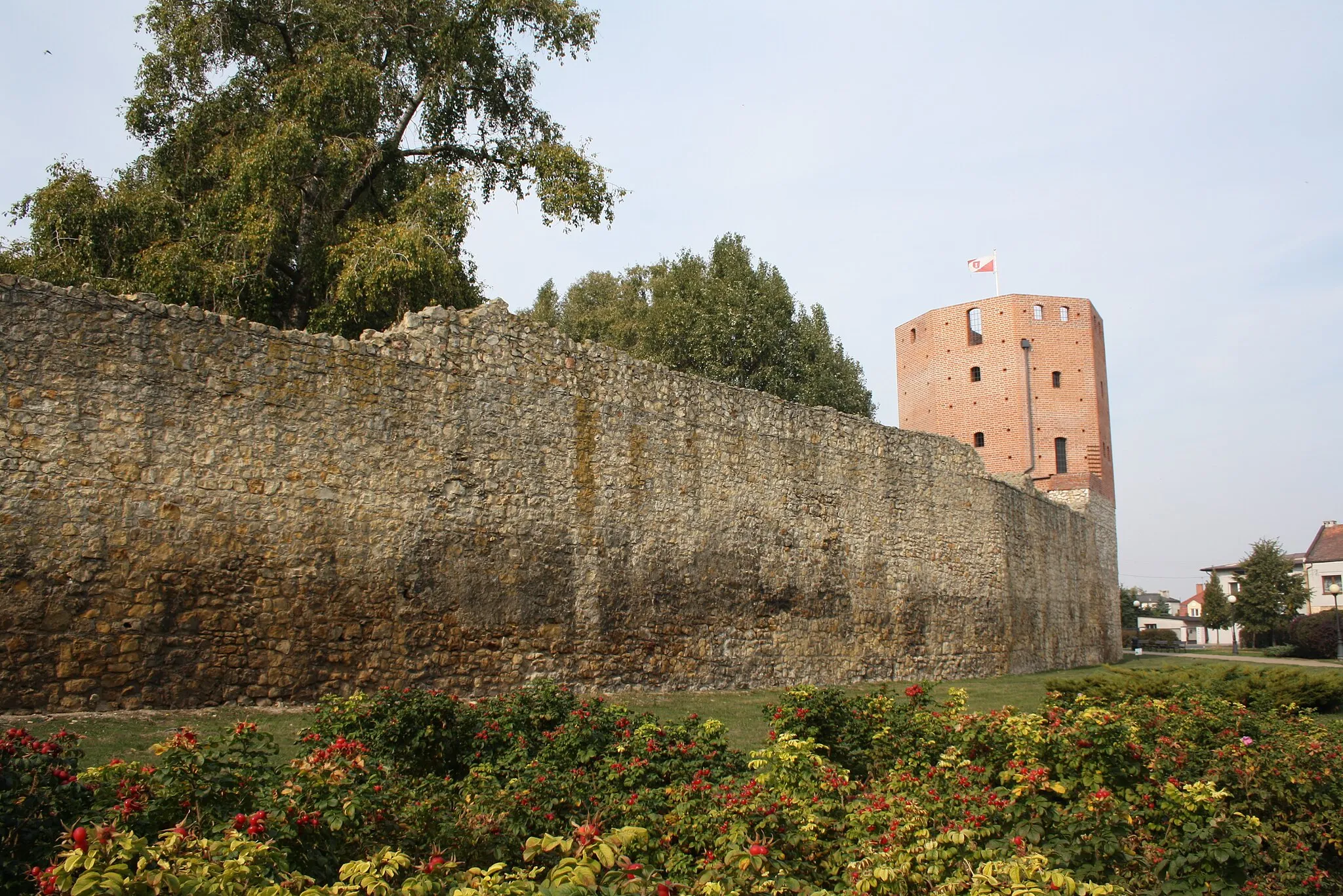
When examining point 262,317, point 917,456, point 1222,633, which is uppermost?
point 262,317

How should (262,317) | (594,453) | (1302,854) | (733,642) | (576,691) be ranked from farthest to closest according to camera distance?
(262,317), (733,642), (594,453), (576,691), (1302,854)

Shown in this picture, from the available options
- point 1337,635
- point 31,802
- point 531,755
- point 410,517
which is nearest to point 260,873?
point 31,802

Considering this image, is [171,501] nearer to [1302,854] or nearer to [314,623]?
[314,623]

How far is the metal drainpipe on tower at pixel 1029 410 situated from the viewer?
31.6m

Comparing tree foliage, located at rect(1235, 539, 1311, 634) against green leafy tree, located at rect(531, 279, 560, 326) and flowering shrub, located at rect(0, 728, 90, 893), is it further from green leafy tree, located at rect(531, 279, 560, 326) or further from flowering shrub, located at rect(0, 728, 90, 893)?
flowering shrub, located at rect(0, 728, 90, 893)

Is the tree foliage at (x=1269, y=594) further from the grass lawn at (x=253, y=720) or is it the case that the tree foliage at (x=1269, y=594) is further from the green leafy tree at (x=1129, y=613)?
the grass lawn at (x=253, y=720)

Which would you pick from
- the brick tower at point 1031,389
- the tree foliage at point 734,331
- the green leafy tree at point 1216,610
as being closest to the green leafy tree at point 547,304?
the tree foliage at point 734,331

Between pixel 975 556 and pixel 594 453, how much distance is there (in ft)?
32.2

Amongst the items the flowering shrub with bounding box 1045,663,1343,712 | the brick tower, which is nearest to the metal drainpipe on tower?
the brick tower

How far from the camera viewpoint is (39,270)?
1481 centimetres

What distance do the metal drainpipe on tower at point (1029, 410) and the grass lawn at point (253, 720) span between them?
764 inches

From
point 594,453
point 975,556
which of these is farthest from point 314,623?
point 975,556

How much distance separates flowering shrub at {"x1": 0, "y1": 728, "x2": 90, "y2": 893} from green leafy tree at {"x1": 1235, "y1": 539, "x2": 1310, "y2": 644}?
55851 millimetres

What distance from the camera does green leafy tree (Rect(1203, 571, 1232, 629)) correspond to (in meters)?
60.1
